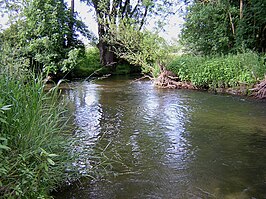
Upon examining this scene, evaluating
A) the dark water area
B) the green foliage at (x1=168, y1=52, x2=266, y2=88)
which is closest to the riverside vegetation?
the green foliage at (x1=168, y1=52, x2=266, y2=88)

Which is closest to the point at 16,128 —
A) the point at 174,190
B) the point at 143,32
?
the point at 174,190

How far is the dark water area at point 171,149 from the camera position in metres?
3.12

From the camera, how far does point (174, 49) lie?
40.9 ft

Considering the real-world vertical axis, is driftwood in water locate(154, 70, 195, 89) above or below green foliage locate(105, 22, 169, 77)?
below

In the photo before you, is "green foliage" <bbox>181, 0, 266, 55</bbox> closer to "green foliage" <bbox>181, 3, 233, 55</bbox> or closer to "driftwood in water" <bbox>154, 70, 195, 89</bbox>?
"green foliage" <bbox>181, 3, 233, 55</bbox>

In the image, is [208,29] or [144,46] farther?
[208,29]

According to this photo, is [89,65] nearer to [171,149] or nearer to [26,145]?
[171,149]

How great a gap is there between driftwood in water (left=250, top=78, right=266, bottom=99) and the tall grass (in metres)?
7.33

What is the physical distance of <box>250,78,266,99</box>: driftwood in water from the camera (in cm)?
863

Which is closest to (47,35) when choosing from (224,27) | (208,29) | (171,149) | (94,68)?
(94,68)

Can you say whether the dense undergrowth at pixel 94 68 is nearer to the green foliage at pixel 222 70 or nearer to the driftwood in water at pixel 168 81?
the driftwood in water at pixel 168 81

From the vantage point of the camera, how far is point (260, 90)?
872 cm

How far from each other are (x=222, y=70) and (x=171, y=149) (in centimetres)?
647

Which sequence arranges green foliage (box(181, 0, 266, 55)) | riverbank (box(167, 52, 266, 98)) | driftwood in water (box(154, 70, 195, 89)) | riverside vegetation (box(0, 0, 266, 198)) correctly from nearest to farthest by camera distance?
riverbank (box(167, 52, 266, 98))
riverside vegetation (box(0, 0, 266, 198))
driftwood in water (box(154, 70, 195, 89))
green foliage (box(181, 0, 266, 55))
